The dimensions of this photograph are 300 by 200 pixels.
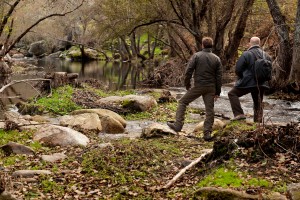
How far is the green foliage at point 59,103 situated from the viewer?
15.7 metres

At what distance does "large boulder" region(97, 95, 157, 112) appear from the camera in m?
15.6

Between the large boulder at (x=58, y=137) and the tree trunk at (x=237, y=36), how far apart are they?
18.3m

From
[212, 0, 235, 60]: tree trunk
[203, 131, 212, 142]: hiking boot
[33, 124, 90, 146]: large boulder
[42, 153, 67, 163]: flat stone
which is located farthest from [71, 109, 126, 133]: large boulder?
[212, 0, 235, 60]: tree trunk

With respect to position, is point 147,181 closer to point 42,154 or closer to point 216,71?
point 42,154

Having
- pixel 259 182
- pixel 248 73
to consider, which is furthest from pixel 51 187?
pixel 248 73

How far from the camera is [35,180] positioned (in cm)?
698

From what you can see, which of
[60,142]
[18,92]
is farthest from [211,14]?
[60,142]

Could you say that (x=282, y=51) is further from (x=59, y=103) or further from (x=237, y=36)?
(x=59, y=103)

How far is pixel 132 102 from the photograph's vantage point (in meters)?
15.7

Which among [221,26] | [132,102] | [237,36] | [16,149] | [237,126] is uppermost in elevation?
[221,26]

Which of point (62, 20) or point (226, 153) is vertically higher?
point (62, 20)

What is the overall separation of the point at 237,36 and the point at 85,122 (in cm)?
1866

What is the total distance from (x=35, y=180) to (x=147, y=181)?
1.92 metres

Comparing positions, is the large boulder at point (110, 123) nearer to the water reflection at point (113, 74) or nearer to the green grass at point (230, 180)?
Result: the green grass at point (230, 180)
